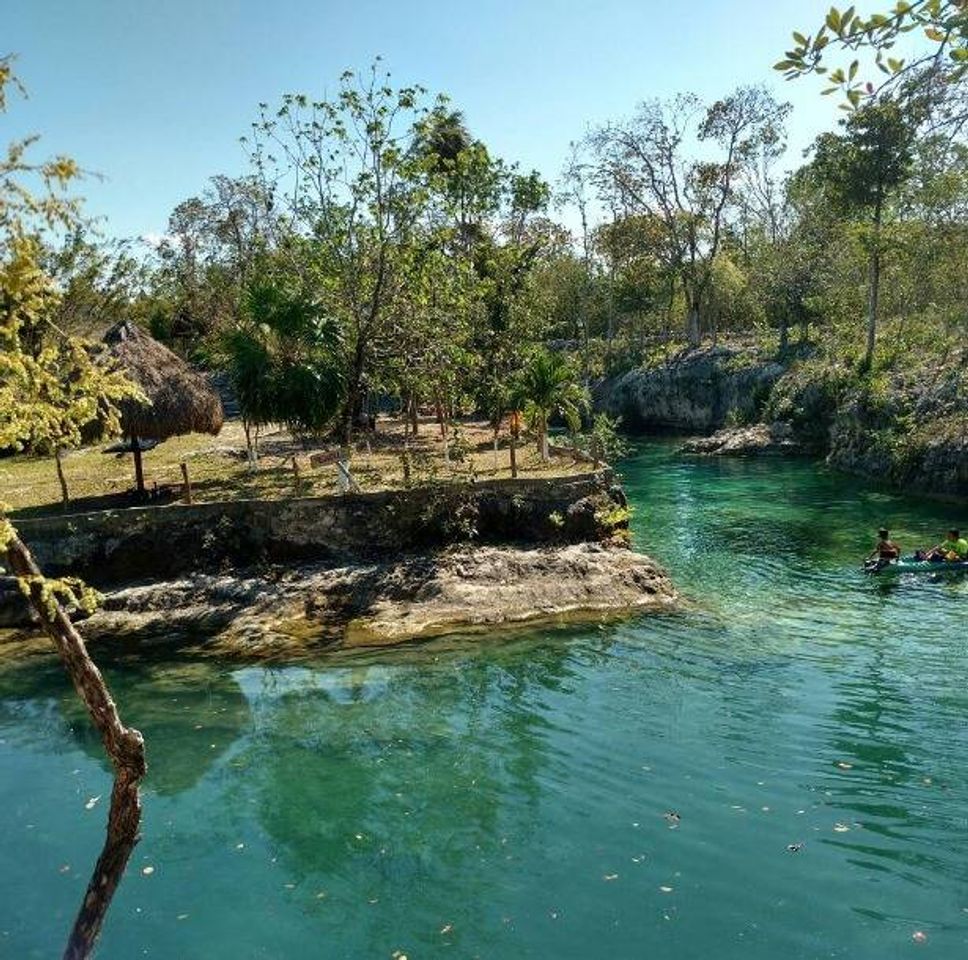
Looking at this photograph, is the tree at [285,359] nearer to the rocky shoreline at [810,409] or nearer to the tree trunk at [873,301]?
the rocky shoreline at [810,409]

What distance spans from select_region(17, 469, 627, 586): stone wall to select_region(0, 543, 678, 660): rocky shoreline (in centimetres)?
65

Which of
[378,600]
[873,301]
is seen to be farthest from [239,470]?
[873,301]

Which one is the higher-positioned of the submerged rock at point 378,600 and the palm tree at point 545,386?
the palm tree at point 545,386

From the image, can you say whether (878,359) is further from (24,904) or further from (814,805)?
(24,904)

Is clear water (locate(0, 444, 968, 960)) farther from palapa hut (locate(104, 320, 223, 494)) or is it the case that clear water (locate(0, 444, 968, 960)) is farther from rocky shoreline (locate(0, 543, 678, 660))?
palapa hut (locate(104, 320, 223, 494))

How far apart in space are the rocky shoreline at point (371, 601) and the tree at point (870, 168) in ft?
85.2

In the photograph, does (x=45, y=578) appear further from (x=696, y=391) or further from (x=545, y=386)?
(x=696, y=391)

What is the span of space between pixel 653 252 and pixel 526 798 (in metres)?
52.1

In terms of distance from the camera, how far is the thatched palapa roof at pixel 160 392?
23.0 meters

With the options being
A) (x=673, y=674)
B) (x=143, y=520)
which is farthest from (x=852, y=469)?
(x=143, y=520)

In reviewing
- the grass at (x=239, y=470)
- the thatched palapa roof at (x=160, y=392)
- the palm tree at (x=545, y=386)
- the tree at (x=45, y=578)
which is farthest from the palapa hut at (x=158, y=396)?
the tree at (x=45, y=578)

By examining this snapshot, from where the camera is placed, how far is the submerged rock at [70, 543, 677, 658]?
1759cm

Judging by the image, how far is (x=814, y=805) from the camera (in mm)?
10445

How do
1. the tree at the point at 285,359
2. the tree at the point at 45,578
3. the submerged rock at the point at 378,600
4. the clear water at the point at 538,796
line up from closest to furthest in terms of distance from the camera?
1. the tree at the point at 45,578
2. the clear water at the point at 538,796
3. the submerged rock at the point at 378,600
4. the tree at the point at 285,359
